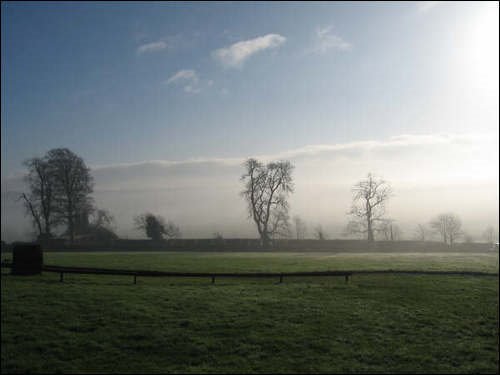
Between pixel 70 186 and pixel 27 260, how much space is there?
43.2m

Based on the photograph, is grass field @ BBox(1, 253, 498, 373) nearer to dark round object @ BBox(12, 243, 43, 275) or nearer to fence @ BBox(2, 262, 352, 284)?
fence @ BBox(2, 262, 352, 284)

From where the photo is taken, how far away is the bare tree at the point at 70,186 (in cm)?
6347

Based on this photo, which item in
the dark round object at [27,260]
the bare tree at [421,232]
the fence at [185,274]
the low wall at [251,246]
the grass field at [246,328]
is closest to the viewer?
the grass field at [246,328]

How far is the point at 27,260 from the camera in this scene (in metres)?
24.2

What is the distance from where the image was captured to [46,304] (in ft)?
55.2

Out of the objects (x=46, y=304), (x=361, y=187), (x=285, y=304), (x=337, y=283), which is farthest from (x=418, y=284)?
(x=361, y=187)

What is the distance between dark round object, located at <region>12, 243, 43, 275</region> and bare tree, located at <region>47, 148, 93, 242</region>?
4138cm

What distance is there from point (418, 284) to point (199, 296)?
1204 cm

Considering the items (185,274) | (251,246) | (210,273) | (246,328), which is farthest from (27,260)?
(251,246)

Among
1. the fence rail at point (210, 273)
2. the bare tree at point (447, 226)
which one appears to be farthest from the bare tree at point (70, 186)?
the bare tree at point (447, 226)

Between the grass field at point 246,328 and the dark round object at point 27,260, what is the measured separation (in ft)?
9.07

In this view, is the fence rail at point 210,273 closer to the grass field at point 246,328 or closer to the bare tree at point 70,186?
the grass field at point 246,328

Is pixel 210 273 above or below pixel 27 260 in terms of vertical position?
below

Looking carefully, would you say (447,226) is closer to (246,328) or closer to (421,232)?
(421,232)
